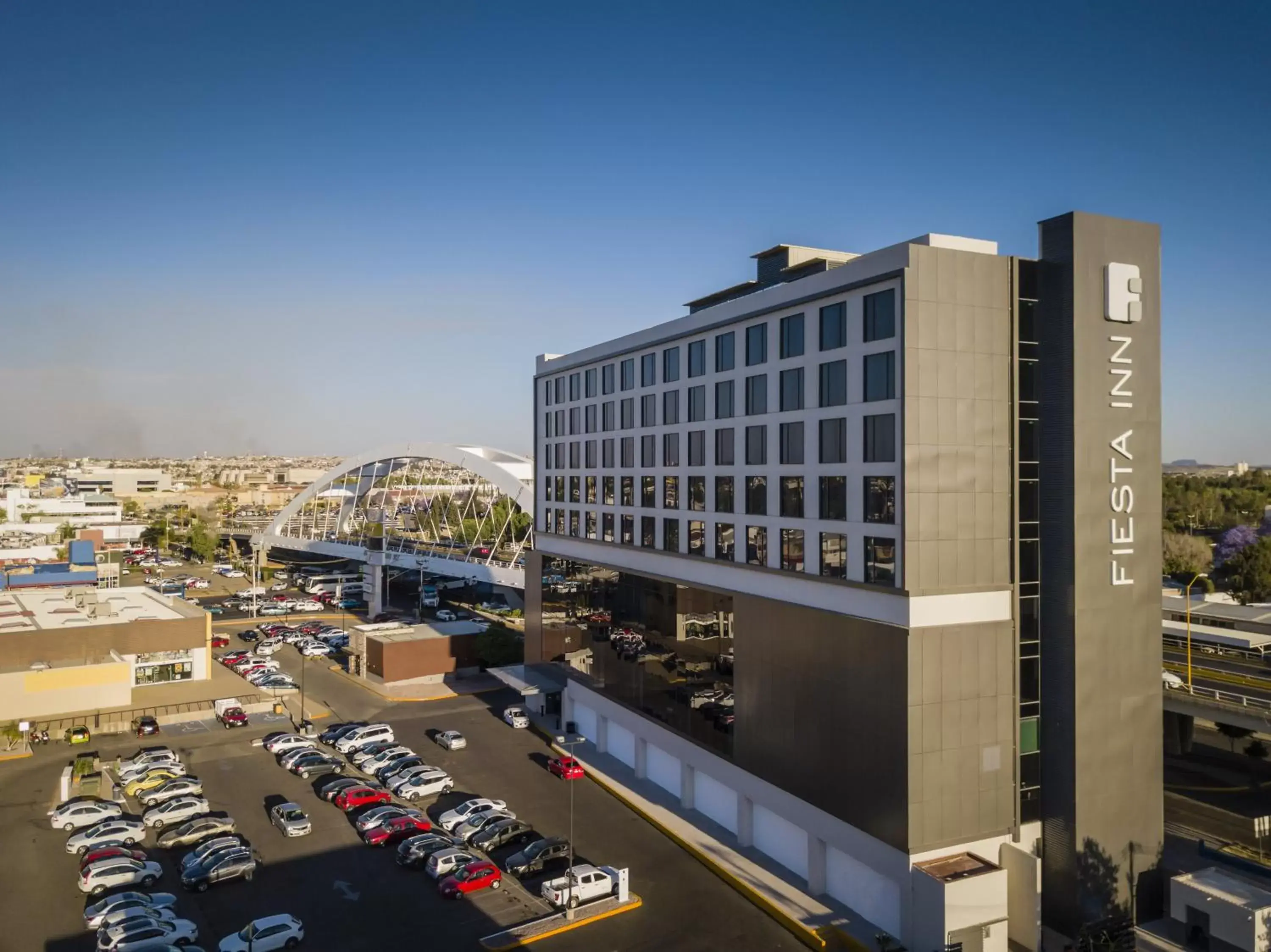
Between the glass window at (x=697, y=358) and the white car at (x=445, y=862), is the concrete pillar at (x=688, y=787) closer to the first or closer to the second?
the white car at (x=445, y=862)

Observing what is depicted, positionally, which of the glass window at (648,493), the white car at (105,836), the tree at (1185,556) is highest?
the glass window at (648,493)

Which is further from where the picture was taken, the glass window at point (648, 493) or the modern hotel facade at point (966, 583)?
the glass window at point (648, 493)

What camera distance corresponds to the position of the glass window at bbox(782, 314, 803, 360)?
2128 centimetres

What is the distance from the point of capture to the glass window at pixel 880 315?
18438 mm

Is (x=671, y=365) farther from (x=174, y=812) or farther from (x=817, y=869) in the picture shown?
(x=174, y=812)

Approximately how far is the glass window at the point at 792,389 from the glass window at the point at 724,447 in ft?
8.54

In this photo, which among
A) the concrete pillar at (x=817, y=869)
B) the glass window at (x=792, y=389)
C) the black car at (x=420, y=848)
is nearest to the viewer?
the concrete pillar at (x=817, y=869)

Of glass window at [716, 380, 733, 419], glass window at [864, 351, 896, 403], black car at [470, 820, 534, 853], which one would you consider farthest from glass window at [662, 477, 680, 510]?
black car at [470, 820, 534, 853]

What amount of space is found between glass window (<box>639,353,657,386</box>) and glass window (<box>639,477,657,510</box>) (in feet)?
10.4

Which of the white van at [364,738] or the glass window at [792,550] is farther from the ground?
the glass window at [792,550]

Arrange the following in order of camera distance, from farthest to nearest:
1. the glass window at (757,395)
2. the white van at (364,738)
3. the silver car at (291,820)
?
the white van at (364,738) < the silver car at (291,820) < the glass window at (757,395)

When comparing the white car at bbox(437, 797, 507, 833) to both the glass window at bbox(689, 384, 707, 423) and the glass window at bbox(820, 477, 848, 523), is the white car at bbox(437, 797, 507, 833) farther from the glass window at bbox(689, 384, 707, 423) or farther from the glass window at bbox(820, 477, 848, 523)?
the glass window at bbox(820, 477, 848, 523)

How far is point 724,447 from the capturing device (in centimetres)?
2480

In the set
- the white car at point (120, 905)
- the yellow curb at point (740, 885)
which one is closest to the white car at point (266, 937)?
the white car at point (120, 905)
